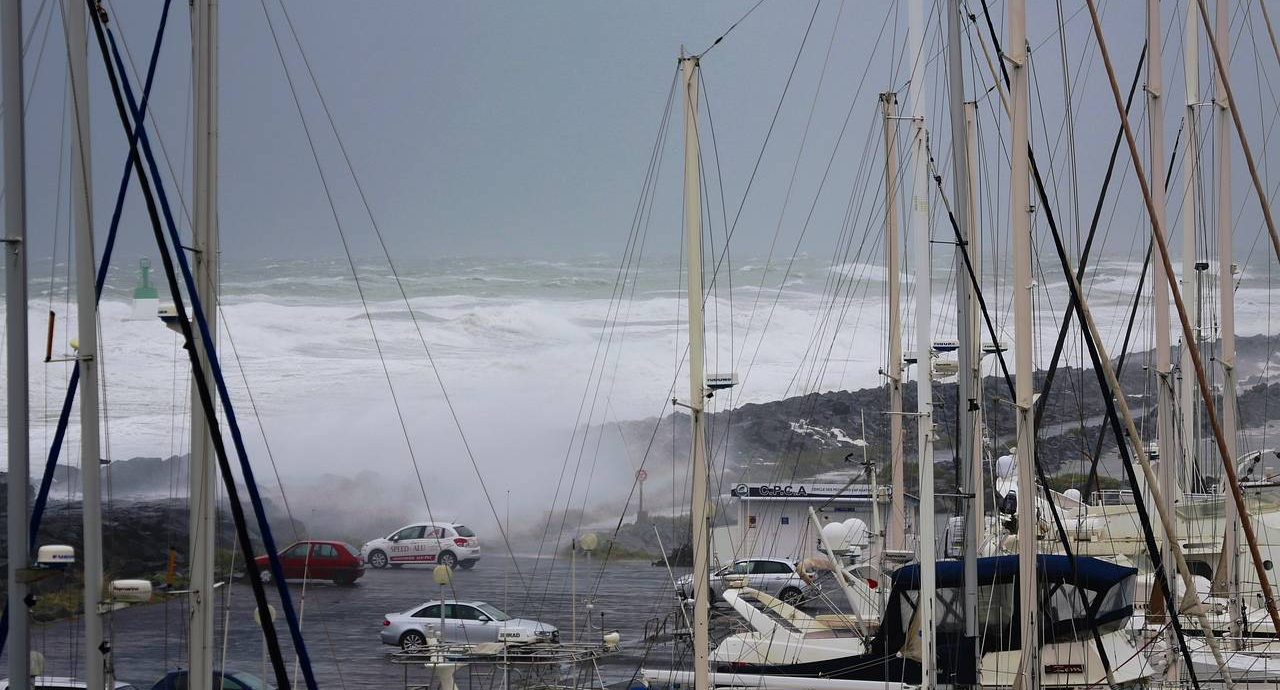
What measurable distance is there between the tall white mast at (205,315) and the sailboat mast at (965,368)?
5.74m

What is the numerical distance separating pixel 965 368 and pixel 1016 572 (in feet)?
9.28

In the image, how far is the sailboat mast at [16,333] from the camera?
7676 mm

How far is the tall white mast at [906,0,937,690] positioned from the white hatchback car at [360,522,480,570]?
27.7 m

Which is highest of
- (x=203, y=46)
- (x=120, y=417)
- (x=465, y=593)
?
(x=203, y=46)

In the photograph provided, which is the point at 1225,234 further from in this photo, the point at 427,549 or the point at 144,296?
the point at 144,296

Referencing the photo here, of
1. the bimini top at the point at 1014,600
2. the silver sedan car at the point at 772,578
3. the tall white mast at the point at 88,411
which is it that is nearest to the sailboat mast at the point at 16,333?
the tall white mast at the point at 88,411

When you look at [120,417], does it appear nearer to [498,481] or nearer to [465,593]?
[498,481]

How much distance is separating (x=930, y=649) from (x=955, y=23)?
5.23m

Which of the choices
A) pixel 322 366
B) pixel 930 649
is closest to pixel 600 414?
pixel 322 366

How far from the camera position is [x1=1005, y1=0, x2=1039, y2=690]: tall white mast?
33.5 feet

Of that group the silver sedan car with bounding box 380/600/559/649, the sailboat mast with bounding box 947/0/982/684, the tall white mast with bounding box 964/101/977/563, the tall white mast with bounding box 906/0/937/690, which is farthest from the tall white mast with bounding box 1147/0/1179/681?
the silver sedan car with bounding box 380/600/559/649

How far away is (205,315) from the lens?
33.5 feet

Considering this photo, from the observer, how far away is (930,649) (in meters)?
10.8

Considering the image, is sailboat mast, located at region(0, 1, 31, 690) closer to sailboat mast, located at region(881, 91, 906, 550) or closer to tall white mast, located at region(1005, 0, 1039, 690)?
tall white mast, located at region(1005, 0, 1039, 690)
